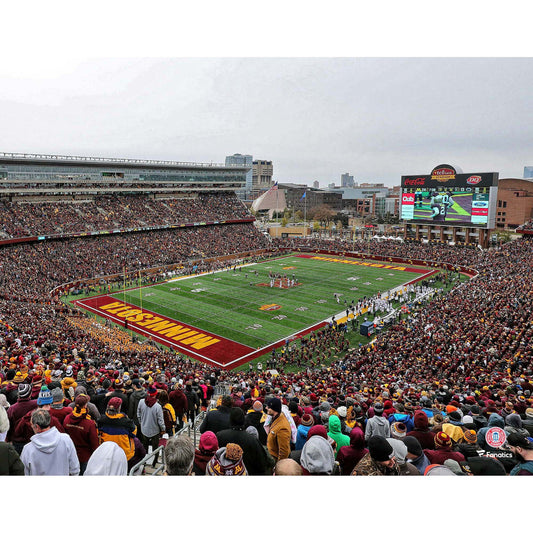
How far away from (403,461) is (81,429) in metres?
3.41

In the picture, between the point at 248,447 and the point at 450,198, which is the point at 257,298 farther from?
the point at 450,198

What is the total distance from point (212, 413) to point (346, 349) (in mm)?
18206

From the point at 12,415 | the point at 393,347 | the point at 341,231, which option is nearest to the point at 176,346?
the point at 393,347

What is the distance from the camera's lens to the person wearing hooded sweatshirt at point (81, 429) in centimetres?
438

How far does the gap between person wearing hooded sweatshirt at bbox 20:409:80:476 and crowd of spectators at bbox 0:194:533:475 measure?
0.02 meters

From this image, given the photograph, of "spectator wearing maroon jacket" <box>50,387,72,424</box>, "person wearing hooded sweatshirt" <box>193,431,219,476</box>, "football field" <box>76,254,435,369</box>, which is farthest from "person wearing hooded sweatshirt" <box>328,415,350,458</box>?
"football field" <box>76,254,435,369</box>

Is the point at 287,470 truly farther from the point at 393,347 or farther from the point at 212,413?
the point at 393,347

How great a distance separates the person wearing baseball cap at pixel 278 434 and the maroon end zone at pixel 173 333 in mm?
15885

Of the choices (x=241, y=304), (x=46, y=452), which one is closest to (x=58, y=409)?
(x=46, y=452)

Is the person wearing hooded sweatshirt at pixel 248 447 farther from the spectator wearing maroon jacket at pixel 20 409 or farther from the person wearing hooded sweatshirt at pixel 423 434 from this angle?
the spectator wearing maroon jacket at pixel 20 409

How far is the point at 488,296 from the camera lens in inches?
937

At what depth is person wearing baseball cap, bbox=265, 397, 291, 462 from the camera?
14.8ft

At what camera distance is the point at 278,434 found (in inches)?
178

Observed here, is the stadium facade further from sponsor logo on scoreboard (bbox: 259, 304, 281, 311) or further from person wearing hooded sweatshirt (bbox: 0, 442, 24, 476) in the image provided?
person wearing hooded sweatshirt (bbox: 0, 442, 24, 476)
